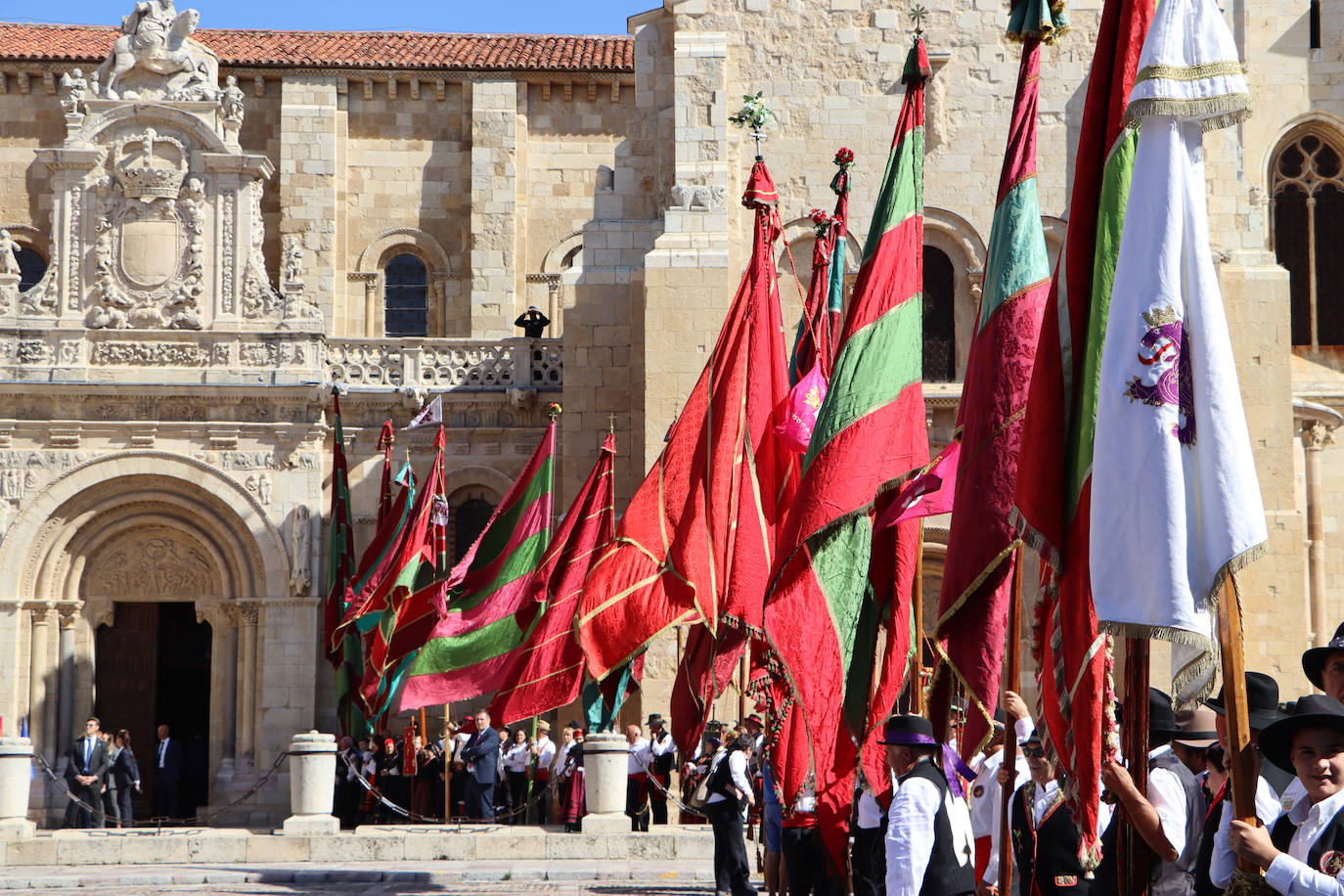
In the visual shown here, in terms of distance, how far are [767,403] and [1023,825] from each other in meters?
5.77

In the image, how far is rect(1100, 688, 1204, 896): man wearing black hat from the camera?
6016 mm

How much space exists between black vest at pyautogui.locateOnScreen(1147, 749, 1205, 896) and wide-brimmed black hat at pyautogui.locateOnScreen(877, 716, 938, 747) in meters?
1.00

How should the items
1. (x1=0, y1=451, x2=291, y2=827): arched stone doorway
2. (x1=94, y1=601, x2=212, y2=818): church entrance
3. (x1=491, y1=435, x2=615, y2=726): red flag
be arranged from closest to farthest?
1. (x1=491, y1=435, x2=615, y2=726): red flag
2. (x1=0, y1=451, x2=291, y2=827): arched stone doorway
3. (x1=94, y1=601, x2=212, y2=818): church entrance

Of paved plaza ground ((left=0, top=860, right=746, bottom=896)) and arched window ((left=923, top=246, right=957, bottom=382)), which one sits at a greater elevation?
arched window ((left=923, top=246, right=957, bottom=382))

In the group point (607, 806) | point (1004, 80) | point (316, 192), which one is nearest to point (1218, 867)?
point (607, 806)

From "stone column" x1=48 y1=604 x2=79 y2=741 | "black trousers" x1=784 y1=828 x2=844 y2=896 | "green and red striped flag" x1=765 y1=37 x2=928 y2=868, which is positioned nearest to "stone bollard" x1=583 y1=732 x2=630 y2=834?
"black trousers" x1=784 y1=828 x2=844 y2=896

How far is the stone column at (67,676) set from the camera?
23312mm

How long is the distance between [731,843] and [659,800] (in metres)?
6.87

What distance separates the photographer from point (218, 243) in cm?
2439

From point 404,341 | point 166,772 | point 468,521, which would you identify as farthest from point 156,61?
point 166,772

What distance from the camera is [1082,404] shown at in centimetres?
688

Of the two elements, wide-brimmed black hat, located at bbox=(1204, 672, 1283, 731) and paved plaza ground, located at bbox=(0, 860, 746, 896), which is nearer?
wide-brimmed black hat, located at bbox=(1204, 672, 1283, 731)

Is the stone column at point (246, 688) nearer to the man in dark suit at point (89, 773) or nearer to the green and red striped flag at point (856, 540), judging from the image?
the man in dark suit at point (89, 773)

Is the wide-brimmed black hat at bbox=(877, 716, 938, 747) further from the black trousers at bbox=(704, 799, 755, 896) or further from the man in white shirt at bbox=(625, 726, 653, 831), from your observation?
the man in white shirt at bbox=(625, 726, 653, 831)
